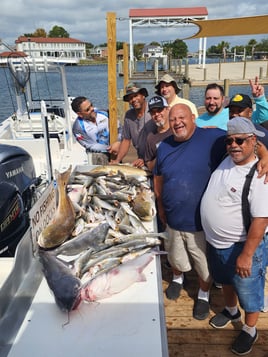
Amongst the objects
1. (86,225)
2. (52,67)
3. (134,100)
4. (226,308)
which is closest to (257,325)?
(226,308)

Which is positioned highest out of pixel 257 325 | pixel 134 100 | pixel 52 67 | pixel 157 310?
pixel 52 67

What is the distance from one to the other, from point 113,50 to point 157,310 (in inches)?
140

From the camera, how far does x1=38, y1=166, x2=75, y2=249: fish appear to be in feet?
7.60

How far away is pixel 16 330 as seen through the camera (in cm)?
172

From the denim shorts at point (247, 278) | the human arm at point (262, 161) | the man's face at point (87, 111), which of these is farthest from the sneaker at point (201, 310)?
the man's face at point (87, 111)

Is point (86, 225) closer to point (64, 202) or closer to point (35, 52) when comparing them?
point (64, 202)

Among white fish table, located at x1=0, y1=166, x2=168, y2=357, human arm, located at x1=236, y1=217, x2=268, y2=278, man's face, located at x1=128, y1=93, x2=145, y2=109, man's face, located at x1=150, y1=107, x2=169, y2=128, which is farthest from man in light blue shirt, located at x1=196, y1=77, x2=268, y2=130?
white fish table, located at x1=0, y1=166, x2=168, y2=357

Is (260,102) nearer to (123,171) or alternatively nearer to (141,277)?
(123,171)

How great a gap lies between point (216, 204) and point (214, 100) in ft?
5.29

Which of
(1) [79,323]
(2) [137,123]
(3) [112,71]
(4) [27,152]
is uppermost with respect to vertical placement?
(3) [112,71]

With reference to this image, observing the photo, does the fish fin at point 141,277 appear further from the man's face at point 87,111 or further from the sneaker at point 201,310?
the man's face at point 87,111

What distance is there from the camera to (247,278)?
2354 millimetres

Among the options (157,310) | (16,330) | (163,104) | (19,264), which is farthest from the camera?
(163,104)

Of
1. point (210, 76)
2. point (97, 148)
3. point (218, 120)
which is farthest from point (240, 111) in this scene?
point (210, 76)
